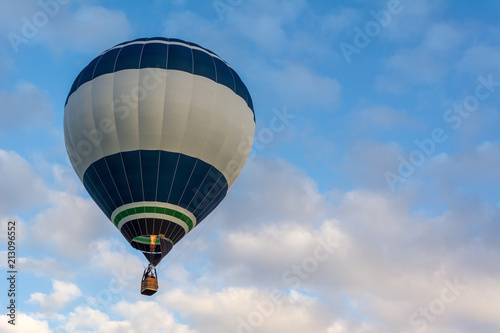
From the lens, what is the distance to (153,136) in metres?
28.9

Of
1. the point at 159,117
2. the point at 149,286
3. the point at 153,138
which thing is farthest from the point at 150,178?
the point at 149,286

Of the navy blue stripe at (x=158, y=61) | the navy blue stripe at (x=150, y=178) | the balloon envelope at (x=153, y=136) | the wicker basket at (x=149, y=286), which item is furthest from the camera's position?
the navy blue stripe at (x=158, y=61)

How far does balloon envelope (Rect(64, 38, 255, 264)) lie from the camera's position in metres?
28.8

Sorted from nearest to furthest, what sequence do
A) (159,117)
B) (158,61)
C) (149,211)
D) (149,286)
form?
(149,286) → (149,211) → (159,117) → (158,61)

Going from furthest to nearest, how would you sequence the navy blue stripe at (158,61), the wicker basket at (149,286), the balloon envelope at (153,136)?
the navy blue stripe at (158,61) < the balloon envelope at (153,136) < the wicker basket at (149,286)

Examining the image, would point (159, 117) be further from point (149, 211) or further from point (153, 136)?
point (149, 211)

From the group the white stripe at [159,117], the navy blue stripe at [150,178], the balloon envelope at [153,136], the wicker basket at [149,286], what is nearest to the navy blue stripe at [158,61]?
the balloon envelope at [153,136]

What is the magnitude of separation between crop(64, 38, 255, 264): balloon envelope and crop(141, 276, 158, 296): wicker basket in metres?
1.00

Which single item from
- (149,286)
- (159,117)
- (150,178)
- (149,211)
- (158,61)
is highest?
(158,61)

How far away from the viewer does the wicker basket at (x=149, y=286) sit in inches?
1118

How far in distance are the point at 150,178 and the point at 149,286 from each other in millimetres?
4387

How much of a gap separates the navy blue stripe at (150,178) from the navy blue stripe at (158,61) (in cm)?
378

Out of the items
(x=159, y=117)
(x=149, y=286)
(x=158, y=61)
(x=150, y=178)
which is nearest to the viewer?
(x=149, y=286)

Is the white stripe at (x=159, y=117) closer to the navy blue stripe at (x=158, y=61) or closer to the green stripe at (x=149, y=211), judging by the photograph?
the navy blue stripe at (x=158, y=61)
